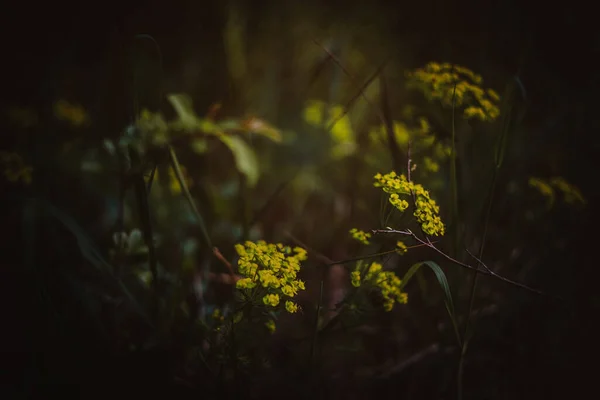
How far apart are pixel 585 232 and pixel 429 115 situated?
34.1 inches

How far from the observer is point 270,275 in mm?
855

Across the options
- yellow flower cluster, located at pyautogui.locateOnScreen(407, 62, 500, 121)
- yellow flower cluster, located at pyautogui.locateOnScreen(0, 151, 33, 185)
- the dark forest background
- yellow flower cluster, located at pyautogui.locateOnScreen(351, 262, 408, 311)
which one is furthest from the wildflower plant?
yellow flower cluster, located at pyautogui.locateOnScreen(0, 151, 33, 185)

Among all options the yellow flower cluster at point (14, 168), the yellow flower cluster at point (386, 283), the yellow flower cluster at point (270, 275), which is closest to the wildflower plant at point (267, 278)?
the yellow flower cluster at point (270, 275)

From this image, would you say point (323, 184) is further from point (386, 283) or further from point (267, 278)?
point (267, 278)

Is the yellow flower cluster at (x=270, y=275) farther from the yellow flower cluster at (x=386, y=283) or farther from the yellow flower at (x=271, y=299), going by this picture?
the yellow flower cluster at (x=386, y=283)

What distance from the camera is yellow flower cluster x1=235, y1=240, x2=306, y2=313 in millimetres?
846

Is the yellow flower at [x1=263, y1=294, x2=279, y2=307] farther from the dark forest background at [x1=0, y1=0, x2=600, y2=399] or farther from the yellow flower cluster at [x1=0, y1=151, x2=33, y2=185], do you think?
the yellow flower cluster at [x1=0, y1=151, x2=33, y2=185]

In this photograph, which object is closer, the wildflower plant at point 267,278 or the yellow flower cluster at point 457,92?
the wildflower plant at point 267,278

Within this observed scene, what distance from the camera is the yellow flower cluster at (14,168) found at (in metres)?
1.20

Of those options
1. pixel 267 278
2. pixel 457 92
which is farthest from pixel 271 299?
pixel 457 92

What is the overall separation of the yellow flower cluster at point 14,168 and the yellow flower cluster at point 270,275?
75cm

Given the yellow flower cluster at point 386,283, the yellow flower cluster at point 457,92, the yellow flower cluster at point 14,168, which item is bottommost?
the yellow flower cluster at point 386,283

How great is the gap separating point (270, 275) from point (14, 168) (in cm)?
93

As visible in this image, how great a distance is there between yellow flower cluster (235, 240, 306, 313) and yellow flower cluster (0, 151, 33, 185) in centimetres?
75
